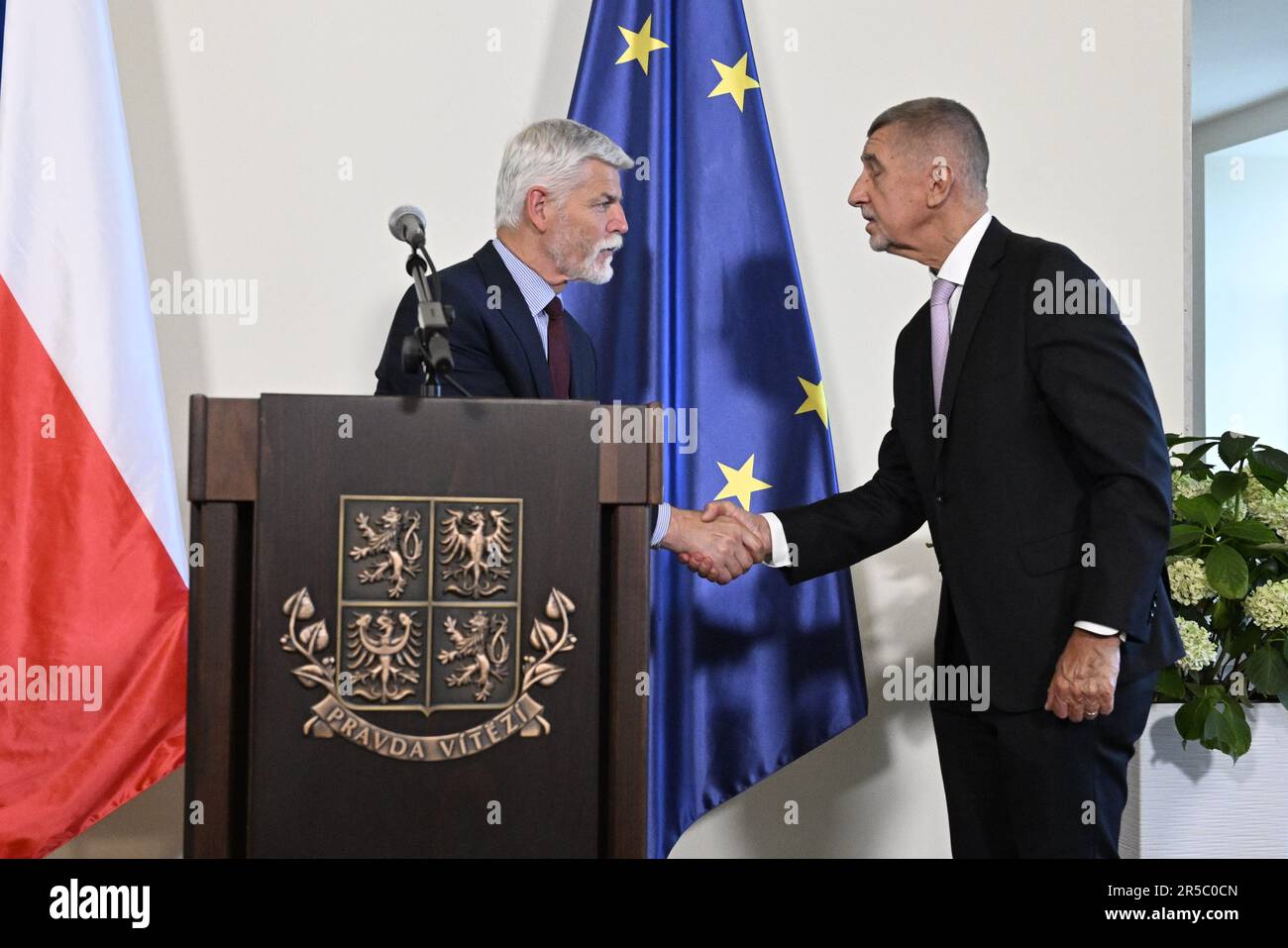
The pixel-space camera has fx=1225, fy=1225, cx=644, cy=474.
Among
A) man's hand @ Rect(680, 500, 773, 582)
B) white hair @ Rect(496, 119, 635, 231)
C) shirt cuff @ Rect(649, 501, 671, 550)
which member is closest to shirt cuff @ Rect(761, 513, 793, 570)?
man's hand @ Rect(680, 500, 773, 582)

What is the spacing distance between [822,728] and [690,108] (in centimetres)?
164

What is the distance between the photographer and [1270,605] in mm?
2789

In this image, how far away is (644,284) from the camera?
123 inches

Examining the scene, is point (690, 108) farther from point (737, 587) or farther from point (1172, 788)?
point (1172, 788)

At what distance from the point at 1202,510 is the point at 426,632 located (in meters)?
2.08

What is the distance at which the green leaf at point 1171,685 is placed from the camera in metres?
2.83

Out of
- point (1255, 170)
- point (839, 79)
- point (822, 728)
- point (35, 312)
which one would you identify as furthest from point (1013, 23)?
point (1255, 170)

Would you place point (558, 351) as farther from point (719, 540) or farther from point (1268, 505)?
point (1268, 505)

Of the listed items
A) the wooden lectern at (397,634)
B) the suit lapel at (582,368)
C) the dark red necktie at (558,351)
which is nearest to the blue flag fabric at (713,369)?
the suit lapel at (582,368)

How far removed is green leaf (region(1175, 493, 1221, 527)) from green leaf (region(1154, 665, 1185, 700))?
0.35 metres

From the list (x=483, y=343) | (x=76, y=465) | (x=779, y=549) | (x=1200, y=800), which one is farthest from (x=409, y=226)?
(x=1200, y=800)

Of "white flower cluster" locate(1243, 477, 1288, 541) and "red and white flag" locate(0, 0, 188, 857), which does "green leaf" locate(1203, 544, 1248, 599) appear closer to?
"white flower cluster" locate(1243, 477, 1288, 541)

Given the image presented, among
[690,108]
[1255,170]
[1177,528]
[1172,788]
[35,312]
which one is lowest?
[1172,788]
